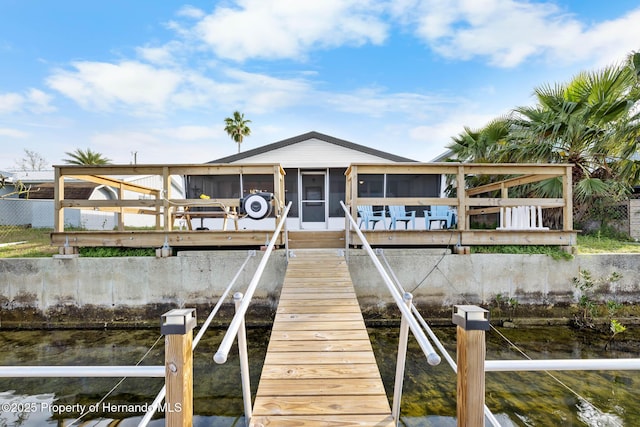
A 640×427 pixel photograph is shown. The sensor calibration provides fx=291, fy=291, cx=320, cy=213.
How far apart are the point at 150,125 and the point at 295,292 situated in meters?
17.6

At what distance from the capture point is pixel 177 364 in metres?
1.29

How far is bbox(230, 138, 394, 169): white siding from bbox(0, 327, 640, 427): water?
19.4 ft

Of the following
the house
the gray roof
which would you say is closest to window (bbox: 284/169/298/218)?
the house

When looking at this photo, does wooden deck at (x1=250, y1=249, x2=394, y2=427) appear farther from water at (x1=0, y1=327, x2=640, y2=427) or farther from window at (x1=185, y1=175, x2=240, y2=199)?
window at (x1=185, y1=175, x2=240, y2=199)

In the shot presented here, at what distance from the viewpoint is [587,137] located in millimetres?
6930

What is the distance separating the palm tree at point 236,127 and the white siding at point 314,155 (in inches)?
733

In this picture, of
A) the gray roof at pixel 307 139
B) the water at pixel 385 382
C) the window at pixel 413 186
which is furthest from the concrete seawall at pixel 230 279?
the gray roof at pixel 307 139

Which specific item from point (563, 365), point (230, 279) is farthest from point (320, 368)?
point (230, 279)

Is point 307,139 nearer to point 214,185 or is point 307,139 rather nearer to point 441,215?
point 214,185

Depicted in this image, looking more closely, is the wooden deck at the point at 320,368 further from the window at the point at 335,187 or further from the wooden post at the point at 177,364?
the window at the point at 335,187

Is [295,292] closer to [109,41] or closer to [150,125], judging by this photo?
[109,41]

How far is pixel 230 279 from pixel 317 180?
5228 mm

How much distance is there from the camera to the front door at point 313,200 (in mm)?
9423

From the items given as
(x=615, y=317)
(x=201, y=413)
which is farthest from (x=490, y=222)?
(x=201, y=413)
